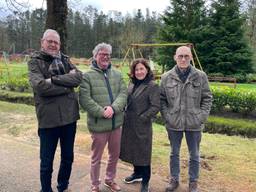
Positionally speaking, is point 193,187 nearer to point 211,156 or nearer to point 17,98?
point 211,156

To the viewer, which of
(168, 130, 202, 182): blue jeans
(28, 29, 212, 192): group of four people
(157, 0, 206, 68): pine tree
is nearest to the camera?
(28, 29, 212, 192): group of four people

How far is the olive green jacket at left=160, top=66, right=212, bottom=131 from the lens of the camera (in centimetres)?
403

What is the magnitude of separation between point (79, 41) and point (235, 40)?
1531 inches

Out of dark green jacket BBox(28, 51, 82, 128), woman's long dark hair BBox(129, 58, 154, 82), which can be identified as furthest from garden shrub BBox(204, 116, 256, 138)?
dark green jacket BBox(28, 51, 82, 128)

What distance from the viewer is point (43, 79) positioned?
360 cm

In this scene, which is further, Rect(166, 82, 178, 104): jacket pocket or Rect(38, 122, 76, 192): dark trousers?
Rect(166, 82, 178, 104): jacket pocket

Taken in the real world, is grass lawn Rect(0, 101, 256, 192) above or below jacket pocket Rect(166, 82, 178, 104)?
below

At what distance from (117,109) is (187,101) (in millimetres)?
769

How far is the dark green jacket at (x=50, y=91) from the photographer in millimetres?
3604

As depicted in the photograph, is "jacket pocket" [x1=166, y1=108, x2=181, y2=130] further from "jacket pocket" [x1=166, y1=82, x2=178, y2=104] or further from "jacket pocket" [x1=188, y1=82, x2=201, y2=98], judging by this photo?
"jacket pocket" [x1=188, y1=82, x2=201, y2=98]

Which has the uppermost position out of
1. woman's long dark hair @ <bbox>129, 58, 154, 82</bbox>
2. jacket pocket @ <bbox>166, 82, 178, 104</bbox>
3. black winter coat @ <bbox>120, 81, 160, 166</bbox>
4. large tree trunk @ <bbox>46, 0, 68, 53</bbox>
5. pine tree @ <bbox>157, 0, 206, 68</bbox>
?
pine tree @ <bbox>157, 0, 206, 68</bbox>

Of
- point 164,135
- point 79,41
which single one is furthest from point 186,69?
point 79,41

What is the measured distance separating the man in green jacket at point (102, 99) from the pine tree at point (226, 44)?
22260 millimetres

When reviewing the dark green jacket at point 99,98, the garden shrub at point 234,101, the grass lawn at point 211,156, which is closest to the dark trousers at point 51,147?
the dark green jacket at point 99,98
